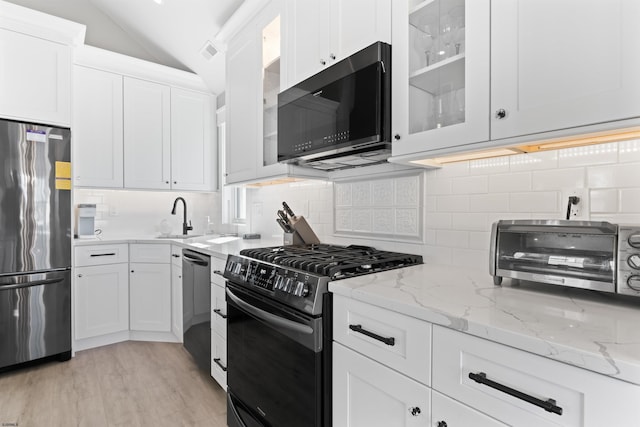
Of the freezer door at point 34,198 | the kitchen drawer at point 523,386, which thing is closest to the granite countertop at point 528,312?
the kitchen drawer at point 523,386

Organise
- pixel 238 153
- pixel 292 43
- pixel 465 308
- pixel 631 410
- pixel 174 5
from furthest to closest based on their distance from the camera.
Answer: pixel 174 5, pixel 238 153, pixel 292 43, pixel 465 308, pixel 631 410

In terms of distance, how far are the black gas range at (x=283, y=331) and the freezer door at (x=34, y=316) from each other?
1.69 metres

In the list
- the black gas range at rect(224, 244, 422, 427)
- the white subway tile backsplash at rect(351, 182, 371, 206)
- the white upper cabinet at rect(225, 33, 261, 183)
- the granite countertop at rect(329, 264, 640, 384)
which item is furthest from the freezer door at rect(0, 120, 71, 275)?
the granite countertop at rect(329, 264, 640, 384)

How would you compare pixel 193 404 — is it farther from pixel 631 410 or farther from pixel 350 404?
pixel 631 410

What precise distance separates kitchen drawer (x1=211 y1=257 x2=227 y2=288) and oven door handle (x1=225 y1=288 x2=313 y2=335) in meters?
0.23

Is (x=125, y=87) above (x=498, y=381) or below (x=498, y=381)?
above

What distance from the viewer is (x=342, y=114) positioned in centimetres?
158

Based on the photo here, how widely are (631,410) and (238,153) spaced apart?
7.99 ft

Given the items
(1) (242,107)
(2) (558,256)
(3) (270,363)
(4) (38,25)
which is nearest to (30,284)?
(4) (38,25)

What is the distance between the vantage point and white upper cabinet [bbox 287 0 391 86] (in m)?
1.47

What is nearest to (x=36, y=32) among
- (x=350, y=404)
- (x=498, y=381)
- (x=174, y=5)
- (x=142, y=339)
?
(x=174, y=5)

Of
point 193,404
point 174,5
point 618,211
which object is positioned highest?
point 174,5

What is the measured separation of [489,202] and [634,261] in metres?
0.59

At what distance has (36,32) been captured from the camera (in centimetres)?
257
